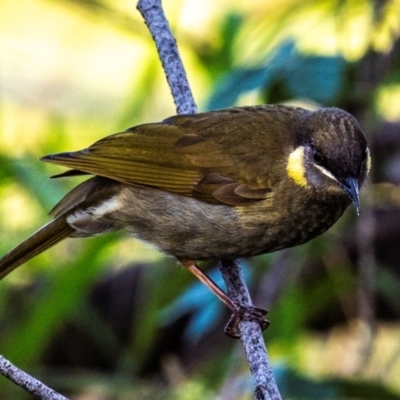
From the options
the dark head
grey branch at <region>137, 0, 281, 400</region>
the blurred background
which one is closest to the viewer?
grey branch at <region>137, 0, 281, 400</region>

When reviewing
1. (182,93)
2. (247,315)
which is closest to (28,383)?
(247,315)

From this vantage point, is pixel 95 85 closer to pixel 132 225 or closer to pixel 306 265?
pixel 306 265

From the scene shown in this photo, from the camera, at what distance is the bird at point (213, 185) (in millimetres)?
3623

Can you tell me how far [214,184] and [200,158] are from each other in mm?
121

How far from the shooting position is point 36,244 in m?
3.89

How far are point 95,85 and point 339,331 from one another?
382cm

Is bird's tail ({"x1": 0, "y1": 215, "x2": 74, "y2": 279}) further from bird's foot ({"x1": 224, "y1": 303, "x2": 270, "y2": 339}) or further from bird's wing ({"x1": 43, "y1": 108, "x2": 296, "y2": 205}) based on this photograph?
bird's foot ({"x1": 224, "y1": 303, "x2": 270, "y2": 339})

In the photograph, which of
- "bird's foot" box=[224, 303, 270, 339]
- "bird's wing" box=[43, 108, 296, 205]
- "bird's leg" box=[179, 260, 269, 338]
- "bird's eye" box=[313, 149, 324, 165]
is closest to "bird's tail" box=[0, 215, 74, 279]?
A: "bird's wing" box=[43, 108, 296, 205]

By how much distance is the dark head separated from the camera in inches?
134

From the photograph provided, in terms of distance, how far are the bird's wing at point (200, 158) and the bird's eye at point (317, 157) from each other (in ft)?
0.64

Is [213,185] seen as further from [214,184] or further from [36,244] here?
[36,244]

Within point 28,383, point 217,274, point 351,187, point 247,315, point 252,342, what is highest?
point 351,187

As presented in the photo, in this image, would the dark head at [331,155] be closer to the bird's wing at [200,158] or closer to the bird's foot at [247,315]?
the bird's wing at [200,158]

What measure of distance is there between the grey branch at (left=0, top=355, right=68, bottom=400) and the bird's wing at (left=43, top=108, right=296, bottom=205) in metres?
1.33
